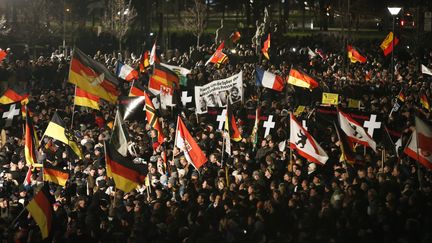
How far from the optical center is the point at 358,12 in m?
61.0

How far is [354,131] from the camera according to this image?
16438 mm

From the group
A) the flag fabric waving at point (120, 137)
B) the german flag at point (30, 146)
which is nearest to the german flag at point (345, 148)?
the flag fabric waving at point (120, 137)

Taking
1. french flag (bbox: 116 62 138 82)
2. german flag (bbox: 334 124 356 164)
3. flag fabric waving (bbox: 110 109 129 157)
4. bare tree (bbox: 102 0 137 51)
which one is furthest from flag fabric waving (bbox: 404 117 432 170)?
bare tree (bbox: 102 0 137 51)

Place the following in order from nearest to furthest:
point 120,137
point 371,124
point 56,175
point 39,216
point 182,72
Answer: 1. point 39,216
2. point 120,137
3. point 56,175
4. point 371,124
5. point 182,72

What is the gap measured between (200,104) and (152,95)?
1.54 metres

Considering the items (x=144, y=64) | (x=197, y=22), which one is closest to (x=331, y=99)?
(x=144, y=64)

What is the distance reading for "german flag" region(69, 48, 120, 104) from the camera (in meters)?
18.3

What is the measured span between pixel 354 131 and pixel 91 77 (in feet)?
20.5

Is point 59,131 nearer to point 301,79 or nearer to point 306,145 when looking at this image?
point 306,145

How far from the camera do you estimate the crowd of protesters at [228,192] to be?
11.9 meters

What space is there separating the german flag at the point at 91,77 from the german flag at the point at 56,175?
295 cm

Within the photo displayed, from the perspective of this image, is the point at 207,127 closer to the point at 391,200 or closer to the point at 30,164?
the point at 30,164

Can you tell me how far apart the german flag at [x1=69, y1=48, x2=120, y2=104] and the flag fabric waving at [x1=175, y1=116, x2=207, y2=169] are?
3.34m

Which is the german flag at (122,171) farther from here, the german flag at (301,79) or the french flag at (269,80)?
the german flag at (301,79)
